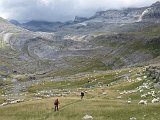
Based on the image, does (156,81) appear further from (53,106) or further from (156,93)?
(53,106)

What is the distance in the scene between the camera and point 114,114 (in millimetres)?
64125

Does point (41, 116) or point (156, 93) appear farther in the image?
point (156, 93)

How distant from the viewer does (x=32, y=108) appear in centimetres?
7725

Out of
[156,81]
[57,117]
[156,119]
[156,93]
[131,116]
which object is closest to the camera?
[156,119]

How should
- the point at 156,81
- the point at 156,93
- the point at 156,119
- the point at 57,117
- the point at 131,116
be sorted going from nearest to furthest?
the point at 156,119, the point at 131,116, the point at 57,117, the point at 156,93, the point at 156,81

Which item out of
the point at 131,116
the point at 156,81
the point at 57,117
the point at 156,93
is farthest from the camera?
the point at 156,81

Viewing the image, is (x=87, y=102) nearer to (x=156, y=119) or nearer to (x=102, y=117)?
(x=102, y=117)

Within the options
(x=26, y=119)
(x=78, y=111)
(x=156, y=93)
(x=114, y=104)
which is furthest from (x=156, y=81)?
(x=26, y=119)

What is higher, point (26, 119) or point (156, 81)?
point (156, 81)

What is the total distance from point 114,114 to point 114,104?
7699 millimetres

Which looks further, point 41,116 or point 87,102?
point 87,102

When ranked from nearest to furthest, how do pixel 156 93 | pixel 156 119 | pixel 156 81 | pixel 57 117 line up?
pixel 156 119 < pixel 57 117 < pixel 156 93 < pixel 156 81

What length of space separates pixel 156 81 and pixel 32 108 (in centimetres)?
2908

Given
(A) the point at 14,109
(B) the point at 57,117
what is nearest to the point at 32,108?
(A) the point at 14,109
